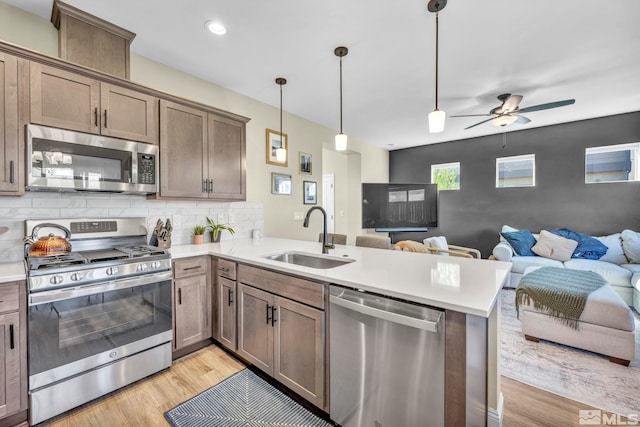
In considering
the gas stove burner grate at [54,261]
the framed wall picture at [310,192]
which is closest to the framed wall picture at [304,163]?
the framed wall picture at [310,192]

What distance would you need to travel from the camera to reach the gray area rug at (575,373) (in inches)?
70.9

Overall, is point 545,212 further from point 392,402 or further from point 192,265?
point 192,265

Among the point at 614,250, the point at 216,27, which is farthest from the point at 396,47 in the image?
the point at 614,250

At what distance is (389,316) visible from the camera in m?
1.21

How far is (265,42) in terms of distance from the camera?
2.27 meters

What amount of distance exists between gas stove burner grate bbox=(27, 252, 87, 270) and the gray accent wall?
187 inches

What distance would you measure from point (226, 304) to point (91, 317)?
2.81 ft

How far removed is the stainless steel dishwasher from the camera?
113 centimetres

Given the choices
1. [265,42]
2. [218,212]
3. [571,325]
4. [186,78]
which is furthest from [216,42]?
[571,325]

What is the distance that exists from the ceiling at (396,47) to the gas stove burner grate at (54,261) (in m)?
1.74

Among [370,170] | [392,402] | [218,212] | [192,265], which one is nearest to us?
[392,402]

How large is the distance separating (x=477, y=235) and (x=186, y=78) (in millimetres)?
5508

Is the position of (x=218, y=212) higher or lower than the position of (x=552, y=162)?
lower

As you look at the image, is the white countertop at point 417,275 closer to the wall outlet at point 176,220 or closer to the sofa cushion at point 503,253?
the wall outlet at point 176,220
